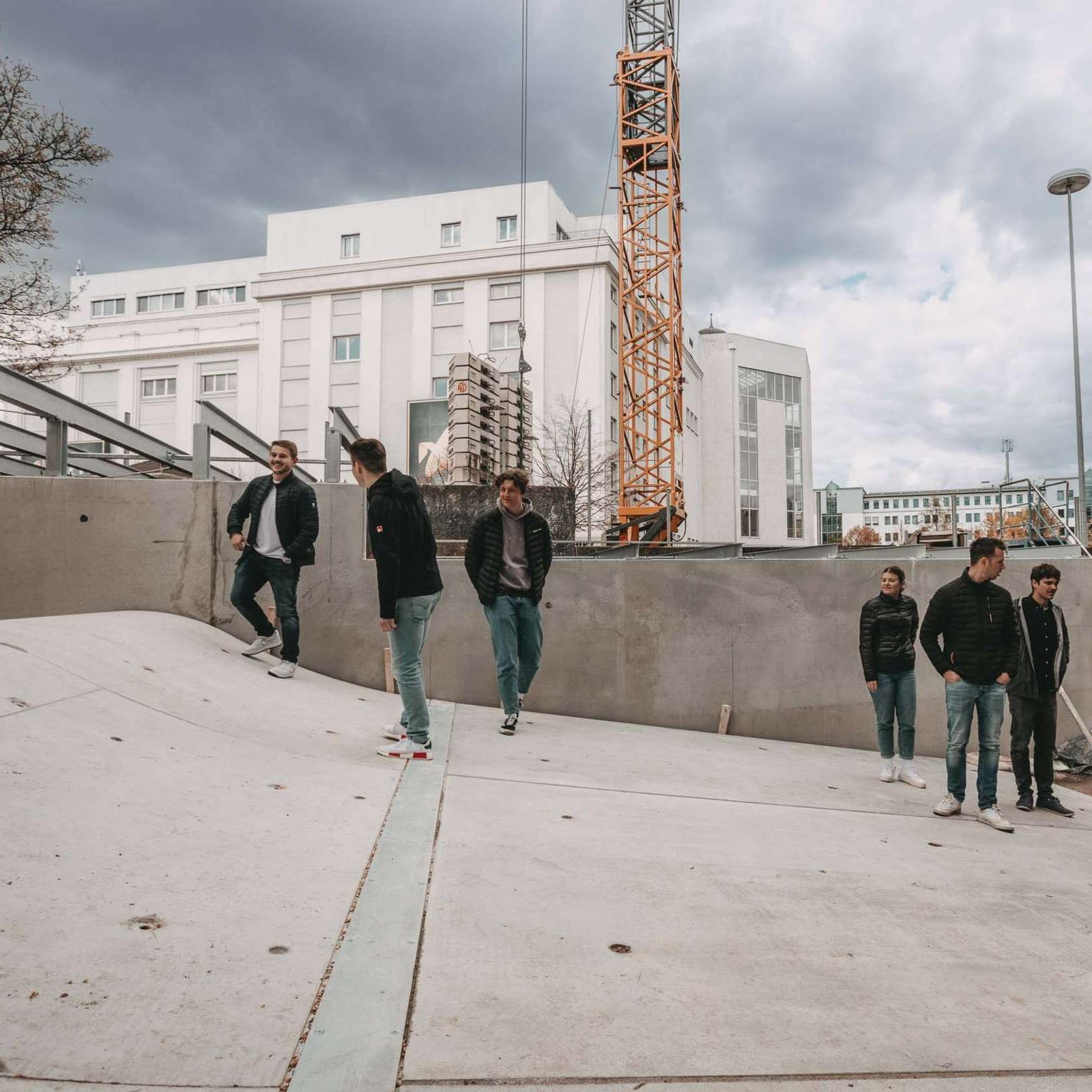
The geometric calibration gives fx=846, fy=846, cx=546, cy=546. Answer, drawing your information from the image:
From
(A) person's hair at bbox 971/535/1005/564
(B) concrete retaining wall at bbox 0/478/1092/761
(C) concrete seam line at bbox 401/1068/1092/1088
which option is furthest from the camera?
(B) concrete retaining wall at bbox 0/478/1092/761

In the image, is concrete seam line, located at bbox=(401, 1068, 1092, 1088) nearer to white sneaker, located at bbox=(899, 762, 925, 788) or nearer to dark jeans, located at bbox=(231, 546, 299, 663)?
white sneaker, located at bbox=(899, 762, 925, 788)

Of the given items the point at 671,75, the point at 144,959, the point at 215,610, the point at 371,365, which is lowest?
the point at 144,959

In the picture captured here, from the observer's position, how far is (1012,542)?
1397 cm

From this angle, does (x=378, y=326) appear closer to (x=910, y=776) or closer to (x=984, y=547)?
(x=910, y=776)

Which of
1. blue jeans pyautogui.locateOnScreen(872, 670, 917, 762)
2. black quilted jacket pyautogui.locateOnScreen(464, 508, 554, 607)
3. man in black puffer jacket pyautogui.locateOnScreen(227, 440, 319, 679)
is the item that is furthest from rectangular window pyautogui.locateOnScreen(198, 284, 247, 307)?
blue jeans pyautogui.locateOnScreen(872, 670, 917, 762)

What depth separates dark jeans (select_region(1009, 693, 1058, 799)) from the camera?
18.9 ft

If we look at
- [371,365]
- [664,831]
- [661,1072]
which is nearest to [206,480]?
[664,831]

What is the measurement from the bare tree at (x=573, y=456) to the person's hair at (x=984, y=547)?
2750 centimetres

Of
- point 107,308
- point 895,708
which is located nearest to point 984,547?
point 895,708

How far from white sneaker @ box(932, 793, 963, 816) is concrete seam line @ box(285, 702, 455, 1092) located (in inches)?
129

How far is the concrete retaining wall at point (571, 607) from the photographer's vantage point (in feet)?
23.5

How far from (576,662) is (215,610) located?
127 inches

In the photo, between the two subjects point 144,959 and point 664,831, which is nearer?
point 144,959

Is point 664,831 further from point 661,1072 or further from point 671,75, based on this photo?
point 671,75
